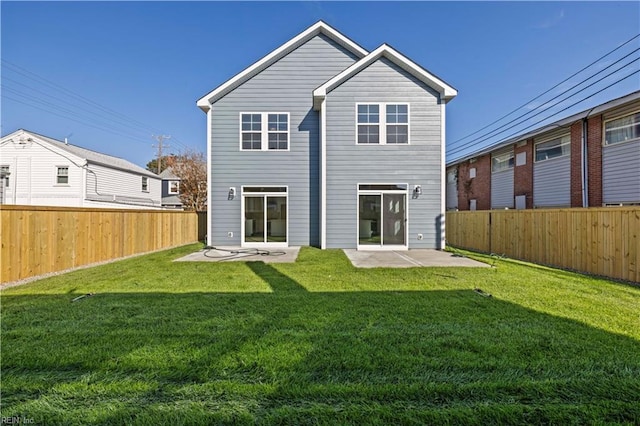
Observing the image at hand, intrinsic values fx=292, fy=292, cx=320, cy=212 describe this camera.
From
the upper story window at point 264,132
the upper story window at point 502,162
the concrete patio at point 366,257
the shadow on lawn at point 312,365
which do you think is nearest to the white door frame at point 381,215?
the concrete patio at point 366,257

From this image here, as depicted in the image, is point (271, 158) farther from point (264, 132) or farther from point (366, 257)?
point (366, 257)

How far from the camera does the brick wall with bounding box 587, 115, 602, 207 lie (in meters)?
11.4

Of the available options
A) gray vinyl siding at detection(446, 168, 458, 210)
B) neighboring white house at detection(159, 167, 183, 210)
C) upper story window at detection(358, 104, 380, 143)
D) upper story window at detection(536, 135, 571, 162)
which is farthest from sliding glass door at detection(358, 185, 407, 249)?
neighboring white house at detection(159, 167, 183, 210)

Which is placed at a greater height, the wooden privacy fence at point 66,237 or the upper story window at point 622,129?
the upper story window at point 622,129

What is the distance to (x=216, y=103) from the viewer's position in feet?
38.0

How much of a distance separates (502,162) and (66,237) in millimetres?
20711

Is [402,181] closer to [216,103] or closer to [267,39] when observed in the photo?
[216,103]

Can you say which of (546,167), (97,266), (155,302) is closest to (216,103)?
(97,266)

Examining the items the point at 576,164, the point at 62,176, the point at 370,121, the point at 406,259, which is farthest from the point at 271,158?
the point at 62,176

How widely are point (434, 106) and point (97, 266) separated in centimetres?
1210

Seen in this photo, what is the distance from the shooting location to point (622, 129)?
1061cm

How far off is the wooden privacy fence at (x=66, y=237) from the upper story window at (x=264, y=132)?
495cm

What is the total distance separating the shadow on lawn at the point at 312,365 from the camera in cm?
218

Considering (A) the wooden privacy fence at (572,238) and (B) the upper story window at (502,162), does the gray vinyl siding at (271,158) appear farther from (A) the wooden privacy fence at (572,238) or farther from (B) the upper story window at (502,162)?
(B) the upper story window at (502,162)
